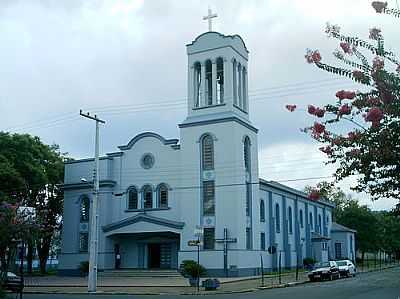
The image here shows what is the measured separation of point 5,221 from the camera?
22.0 meters

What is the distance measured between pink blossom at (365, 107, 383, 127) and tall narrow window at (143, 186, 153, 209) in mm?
41320

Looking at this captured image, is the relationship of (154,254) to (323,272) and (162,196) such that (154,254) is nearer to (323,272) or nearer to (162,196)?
(162,196)

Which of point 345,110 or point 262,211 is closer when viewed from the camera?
point 345,110

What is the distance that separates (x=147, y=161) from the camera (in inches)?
1975

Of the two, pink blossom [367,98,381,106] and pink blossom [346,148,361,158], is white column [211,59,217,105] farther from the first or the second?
pink blossom [367,98,381,106]

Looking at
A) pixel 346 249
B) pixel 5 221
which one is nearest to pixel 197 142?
pixel 5 221

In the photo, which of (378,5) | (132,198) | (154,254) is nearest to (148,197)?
(132,198)

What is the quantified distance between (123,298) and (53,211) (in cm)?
3462

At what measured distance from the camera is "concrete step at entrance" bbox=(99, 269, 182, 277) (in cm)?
4525

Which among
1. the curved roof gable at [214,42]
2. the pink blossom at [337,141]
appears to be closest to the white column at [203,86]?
the curved roof gable at [214,42]

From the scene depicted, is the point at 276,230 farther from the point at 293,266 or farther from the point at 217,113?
the point at 217,113

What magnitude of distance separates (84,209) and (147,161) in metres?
7.88

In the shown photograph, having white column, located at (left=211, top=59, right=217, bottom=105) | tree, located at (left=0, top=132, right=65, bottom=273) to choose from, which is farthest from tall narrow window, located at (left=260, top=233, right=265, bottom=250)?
tree, located at (left=0, top=132, right=65, bottom=273)

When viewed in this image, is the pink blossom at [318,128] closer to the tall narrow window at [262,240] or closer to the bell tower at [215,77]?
the bell tower at [215,77]
